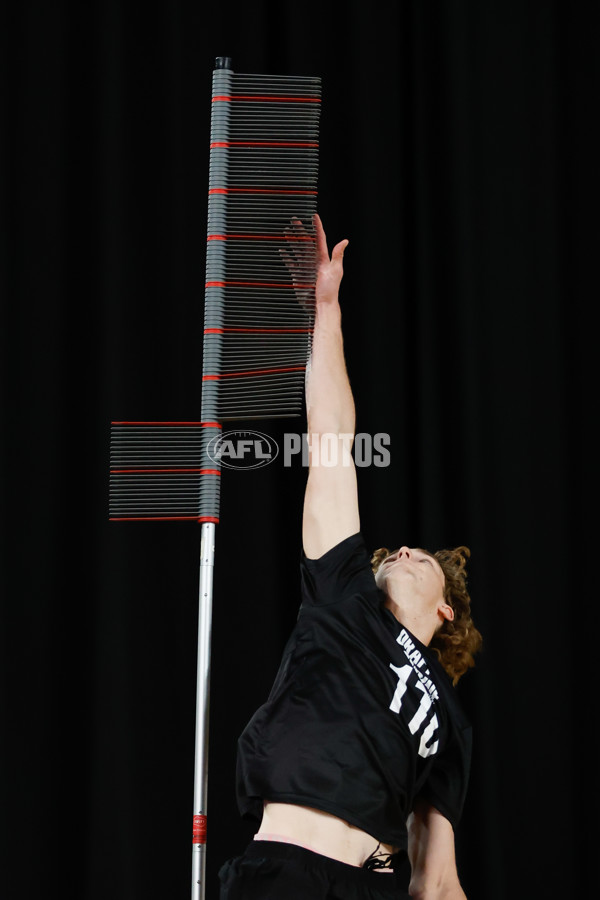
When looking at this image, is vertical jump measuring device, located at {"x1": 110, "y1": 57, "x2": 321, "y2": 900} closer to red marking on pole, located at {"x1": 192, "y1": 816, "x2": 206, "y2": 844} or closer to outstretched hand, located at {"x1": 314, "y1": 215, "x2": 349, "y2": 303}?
outstretched hand, located at {"x1": 314, "y1": 215, "x2": 349, "y2": 303}

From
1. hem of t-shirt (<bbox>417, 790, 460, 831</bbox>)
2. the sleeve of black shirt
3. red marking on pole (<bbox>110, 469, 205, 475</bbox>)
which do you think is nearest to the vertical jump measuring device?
red marking on pole (<bbox>110, 469, 205, 475</bbox>)

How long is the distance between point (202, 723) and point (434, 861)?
58 cm

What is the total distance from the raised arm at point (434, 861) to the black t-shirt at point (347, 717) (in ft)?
0.50

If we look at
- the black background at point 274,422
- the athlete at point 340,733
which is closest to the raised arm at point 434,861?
the athlete at point 340,733

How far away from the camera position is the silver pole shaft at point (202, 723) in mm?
1836

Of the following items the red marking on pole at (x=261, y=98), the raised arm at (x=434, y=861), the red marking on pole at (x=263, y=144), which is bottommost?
the raised arm at (x=434, y=861)

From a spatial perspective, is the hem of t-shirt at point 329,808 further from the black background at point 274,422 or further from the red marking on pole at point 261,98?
the red marking on pole at point 261,98

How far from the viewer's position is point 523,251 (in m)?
3.07

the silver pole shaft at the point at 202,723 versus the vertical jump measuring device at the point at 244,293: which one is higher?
the vertical jump measuring device at the point at 244,293

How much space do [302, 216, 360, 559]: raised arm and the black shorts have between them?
0.50 meters

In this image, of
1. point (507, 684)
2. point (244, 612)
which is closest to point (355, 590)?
point (244, 612)

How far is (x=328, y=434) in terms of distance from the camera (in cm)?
195

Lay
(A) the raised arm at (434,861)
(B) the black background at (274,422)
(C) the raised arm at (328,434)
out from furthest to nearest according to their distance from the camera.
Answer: (B) the black background at (274,422)
(A) the raised arm at (434,861)
(C) the raised arm at (328,434)

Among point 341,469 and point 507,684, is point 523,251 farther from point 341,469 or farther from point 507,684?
point 341,469
